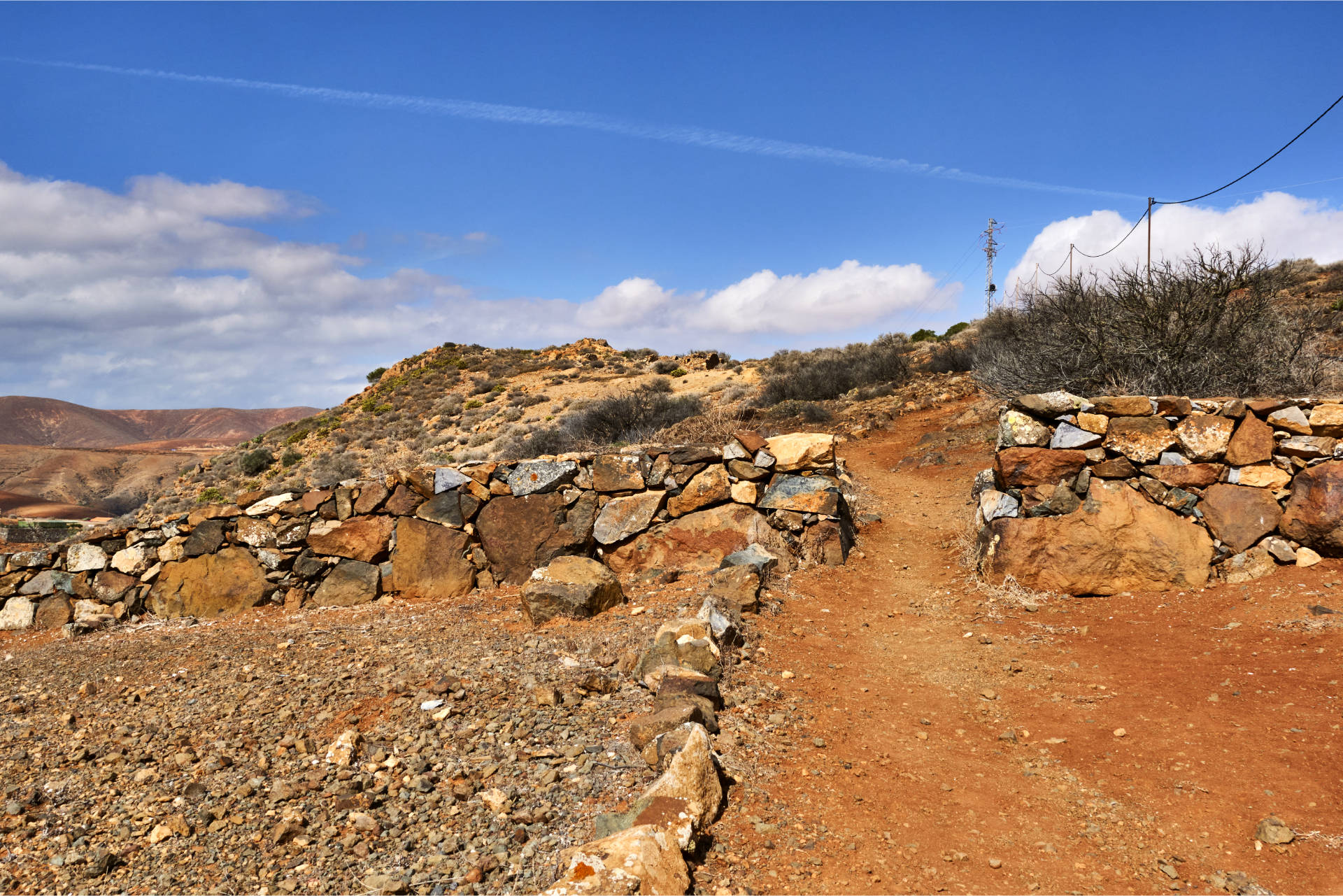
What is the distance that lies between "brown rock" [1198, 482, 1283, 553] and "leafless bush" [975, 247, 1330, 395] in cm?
459

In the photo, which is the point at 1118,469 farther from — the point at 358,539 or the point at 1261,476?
the point at 358,539

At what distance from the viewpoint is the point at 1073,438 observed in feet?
21.4

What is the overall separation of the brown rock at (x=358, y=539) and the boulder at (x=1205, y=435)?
7521mm

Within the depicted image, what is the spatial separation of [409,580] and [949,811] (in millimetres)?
5680

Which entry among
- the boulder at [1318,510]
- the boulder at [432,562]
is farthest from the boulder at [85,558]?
the boulder at [1318,510]

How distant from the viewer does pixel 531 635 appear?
5.70 m

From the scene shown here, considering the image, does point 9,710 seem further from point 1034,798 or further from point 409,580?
point 1034,798

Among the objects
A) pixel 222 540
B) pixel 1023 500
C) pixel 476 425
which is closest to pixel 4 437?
pixel 476 425

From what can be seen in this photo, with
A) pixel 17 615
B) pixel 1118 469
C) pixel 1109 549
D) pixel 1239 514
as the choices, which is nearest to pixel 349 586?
pixel 17 615

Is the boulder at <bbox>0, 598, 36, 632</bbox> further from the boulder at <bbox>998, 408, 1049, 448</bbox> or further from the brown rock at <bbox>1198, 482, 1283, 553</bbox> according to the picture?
the brown rock at <bbox>1198, 482, 1283, 553</bbox>

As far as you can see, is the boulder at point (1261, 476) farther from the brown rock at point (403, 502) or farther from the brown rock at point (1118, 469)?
the brown rock at point (403, 502)

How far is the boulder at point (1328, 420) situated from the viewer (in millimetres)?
5996

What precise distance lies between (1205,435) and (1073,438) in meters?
1.04

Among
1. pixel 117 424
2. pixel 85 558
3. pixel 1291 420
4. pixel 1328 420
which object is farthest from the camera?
pixel 117 424
